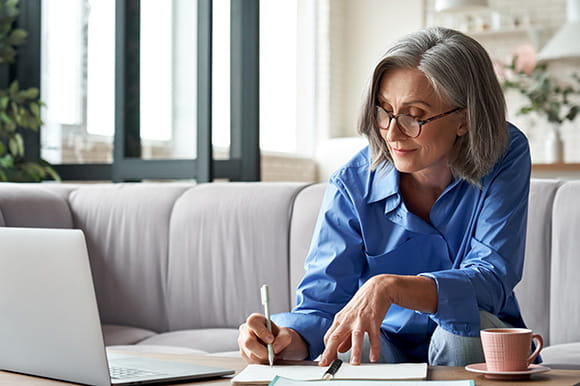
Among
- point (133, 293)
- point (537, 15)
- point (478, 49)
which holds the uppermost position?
point (537, 15)

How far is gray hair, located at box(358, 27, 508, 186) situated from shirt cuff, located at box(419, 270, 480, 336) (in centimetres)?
27

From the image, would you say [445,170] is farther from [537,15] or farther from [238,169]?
[537,15]

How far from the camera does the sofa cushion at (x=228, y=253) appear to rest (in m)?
2.75

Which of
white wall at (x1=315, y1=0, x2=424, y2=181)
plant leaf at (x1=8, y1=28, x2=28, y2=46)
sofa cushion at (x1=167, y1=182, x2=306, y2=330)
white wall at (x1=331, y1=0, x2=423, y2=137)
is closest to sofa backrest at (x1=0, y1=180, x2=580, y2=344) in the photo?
sofa cushion at (x1=167, y1=182, x2=306, y2=330)

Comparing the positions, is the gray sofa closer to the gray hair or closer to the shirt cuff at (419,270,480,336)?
the gray hair

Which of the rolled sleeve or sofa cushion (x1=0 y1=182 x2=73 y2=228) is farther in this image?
sofa cushion (x1=0 y1=182 x2=73 y2=228)

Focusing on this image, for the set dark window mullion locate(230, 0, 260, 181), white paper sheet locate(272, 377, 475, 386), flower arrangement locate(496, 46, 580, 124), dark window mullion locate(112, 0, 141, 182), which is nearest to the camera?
white paper sheet locate(272, 377, 475, 386)

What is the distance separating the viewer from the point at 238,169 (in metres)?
3.99

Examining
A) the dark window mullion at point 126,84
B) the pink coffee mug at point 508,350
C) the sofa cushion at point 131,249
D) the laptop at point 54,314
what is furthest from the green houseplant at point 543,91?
the laptop at point 54,314

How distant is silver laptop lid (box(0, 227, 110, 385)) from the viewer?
117 centimetres

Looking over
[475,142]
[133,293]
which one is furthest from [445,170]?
[133,293]

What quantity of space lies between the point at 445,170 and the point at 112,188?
1.71 meters

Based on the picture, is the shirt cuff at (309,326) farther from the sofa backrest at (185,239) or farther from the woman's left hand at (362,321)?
the sofa backrest at (185,239)

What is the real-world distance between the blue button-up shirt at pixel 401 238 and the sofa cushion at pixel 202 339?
2.91 feet
